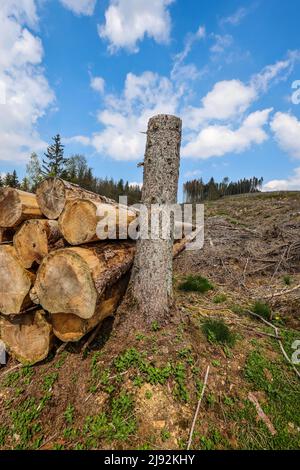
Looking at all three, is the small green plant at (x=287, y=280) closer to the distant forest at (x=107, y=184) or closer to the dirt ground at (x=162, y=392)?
the dirt ground at (x=162, y=392)

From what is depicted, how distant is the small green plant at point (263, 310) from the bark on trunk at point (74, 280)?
2395 mm

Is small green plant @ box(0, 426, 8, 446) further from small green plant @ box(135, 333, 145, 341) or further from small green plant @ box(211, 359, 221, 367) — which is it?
small green plant @ box(211, 359, 221, 367)

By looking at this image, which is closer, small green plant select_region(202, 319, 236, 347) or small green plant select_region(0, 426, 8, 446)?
small green plant select_region(0, 426, 8, 446)

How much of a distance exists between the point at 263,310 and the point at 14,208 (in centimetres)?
374

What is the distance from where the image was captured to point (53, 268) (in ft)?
8.02

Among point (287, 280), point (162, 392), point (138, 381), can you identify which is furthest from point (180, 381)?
point (287, 280)

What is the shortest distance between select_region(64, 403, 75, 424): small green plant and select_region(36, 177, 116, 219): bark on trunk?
1.99m

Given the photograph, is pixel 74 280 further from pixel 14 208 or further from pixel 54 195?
pixel 14 208

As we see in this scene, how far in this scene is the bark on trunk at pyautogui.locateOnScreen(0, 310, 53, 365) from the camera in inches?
110

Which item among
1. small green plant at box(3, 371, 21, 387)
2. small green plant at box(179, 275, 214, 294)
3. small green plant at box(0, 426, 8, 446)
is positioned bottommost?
small green plant at box(0, 426, 8, 446)

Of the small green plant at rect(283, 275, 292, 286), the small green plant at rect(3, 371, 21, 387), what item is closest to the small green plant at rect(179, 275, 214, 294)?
the small green plant at rect(283, 275, 292, 286)

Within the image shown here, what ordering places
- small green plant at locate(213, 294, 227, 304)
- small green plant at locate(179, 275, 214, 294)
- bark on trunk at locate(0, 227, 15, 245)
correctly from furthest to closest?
small green plant at locate(179, 275, 214, 294), small green plant at locate(213, 294, 227, 304), bark on trunk at locate(0, 227, 15, 245)

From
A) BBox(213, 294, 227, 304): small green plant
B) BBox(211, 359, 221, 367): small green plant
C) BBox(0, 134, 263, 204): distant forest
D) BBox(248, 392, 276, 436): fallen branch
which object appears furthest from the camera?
BBox(0, 134, 263, 204): distant forest
